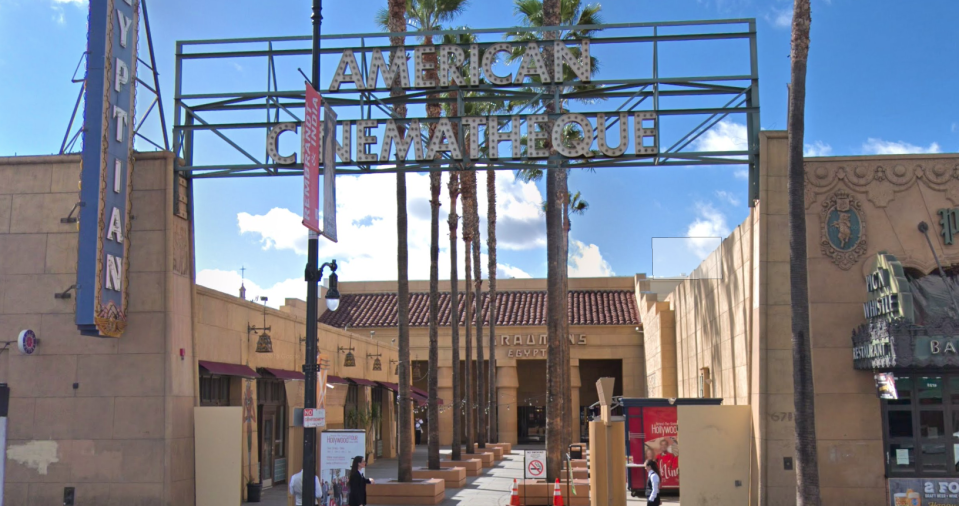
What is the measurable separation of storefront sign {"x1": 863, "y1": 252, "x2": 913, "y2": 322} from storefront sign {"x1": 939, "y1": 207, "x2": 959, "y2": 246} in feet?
4.93

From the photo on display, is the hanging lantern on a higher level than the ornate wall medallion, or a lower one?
lower

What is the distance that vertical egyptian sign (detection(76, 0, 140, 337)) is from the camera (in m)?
17.5

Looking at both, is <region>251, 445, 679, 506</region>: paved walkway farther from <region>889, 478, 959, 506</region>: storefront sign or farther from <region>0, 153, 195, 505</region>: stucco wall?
<region>889, 478, 959, 506</region>: storefront sign

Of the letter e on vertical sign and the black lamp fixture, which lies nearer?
the letter e on vertical sign

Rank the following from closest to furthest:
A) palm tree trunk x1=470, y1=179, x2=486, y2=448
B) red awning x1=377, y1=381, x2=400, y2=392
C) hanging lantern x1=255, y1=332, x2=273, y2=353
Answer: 1. hanging lantern x1=255, y1=332, x2=273, y2=353
2. red awning x1=377, y1=381, x2=400, y2=392
3. palm tree trunk x1=470, y1=179, x2=486, y2=448

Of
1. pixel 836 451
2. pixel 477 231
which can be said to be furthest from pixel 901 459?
pixel 477 231

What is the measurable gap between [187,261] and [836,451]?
14.4 metres

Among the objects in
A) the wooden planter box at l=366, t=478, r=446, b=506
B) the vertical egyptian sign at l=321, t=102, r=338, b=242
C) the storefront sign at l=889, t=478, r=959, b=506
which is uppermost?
the vertical egyptian sign at l=321, t=102, r=338, b=242

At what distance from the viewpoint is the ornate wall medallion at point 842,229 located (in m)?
18.5

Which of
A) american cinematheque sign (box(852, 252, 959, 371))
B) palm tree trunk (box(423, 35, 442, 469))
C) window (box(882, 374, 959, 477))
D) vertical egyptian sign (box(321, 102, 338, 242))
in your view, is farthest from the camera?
palm tree trunk (box(423, 35, 442, 469))

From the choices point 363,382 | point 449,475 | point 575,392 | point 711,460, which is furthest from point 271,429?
point 575,392

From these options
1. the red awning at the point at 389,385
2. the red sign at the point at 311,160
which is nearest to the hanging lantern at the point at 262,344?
the red sign at the point at 311,160

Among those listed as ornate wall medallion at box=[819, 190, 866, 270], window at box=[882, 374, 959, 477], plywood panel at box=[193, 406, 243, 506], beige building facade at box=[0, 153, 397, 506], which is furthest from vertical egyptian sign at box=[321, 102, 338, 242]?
window at box=[882, 374, 959, 477]

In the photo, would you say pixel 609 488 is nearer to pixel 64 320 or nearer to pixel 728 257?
pixel 728 257
